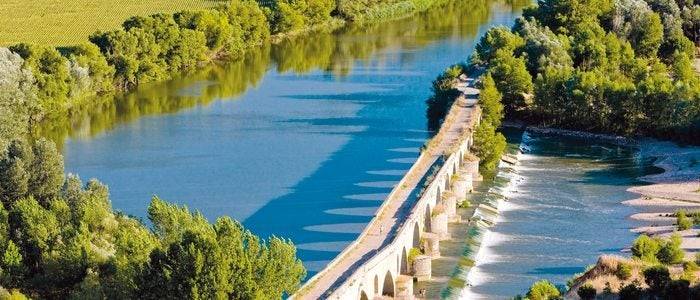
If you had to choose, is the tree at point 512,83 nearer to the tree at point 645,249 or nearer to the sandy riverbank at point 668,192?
the sandy riverbank at point 668,192

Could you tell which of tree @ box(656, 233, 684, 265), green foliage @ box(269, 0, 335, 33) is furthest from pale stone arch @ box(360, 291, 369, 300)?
green foliage @ box(269, 0, 335, 33)

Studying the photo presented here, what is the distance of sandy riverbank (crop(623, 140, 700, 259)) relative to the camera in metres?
54.5

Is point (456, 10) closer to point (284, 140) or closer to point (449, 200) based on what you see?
point (284, 140)

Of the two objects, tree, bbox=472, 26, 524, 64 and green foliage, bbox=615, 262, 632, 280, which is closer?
green foliage, bbox=615, 262, 632, 280

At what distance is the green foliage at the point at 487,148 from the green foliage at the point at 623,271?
79.7 feet

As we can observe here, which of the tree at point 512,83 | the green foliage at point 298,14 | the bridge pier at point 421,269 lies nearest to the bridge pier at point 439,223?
the bridge pier at point 421,269

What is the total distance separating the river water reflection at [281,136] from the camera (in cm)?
5906

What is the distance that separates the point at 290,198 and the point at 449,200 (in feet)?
25.3

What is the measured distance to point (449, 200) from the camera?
5797 centimetres

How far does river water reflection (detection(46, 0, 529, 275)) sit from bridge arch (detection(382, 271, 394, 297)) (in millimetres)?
3338

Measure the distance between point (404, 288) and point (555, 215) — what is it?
13.3 metres

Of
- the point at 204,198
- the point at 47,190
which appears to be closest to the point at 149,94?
the point at 204,198

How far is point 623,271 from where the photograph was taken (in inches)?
1684

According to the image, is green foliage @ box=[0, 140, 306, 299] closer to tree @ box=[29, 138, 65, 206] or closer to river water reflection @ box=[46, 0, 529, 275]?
tree @ box=[29, 138, 65, 206]
